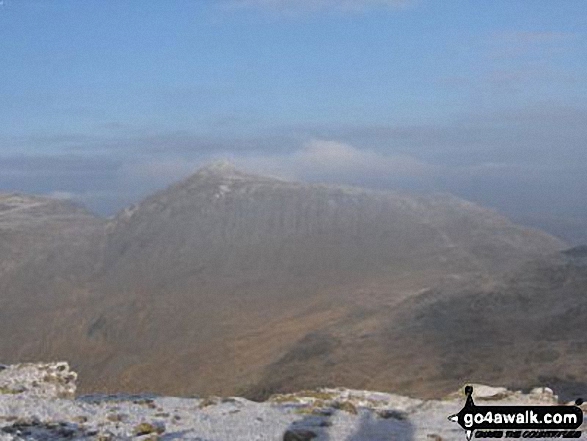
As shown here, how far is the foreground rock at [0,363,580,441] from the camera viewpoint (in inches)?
677

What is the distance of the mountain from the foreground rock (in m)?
34.7

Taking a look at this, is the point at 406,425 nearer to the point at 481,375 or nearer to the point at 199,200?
the point at 481,375

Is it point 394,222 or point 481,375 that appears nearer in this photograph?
point 481,375

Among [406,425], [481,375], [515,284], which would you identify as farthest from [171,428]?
[515,284]

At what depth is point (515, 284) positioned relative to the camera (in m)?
76.7

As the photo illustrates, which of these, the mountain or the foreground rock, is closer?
the foreground rock

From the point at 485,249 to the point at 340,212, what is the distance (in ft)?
102

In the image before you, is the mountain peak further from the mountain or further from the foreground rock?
the foreground rock
